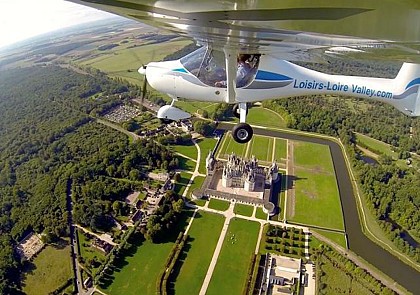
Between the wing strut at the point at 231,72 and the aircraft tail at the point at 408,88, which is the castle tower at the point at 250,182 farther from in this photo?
the wing strut at the point at 231,72

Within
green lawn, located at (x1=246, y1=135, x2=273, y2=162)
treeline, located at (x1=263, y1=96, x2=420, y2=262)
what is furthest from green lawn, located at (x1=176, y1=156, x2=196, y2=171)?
treeline, located at (x1=263, y1=96, x2=420, y2=262)

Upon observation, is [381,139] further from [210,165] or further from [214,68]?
[214,68]

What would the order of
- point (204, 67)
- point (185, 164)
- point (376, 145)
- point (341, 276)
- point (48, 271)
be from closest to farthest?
point (204, 67)
point (341, 276)
point (48, 271)
point (185, 164)
point (376, 145)

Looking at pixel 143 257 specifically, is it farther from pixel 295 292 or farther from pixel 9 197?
pixel 9 197

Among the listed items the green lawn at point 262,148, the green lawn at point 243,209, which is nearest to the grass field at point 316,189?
the green lawn at point 262,148

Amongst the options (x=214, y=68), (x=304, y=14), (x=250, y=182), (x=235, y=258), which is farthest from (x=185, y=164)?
(x=304, y=14)

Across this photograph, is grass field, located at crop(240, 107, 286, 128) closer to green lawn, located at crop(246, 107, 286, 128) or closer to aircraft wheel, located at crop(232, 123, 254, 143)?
green lawn, located at crop(246, 107, 286, 128)

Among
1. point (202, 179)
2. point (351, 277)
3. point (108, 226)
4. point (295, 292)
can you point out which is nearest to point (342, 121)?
point (202, 179)
